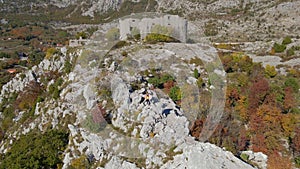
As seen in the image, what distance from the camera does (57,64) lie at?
40.2 m

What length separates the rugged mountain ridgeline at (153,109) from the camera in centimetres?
2080

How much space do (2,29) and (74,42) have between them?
11137cm

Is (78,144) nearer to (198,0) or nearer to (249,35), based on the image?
(249,35)

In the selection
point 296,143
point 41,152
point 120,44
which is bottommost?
point 41,152

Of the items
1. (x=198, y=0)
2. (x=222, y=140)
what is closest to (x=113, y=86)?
(x=222, y=140)

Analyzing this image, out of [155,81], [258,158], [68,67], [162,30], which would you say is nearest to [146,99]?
[155,81]

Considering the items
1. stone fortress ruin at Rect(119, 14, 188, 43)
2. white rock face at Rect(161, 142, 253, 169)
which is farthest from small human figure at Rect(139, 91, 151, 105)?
stone fortress ruin at Rect(119, 14, 188, 43)

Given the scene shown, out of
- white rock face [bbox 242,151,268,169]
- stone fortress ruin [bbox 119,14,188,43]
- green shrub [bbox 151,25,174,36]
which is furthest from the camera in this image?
green shrub [bbox 151,25,174,36]

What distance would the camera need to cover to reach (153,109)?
22.4 meters

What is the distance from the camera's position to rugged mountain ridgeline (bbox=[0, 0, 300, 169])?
68.2ft

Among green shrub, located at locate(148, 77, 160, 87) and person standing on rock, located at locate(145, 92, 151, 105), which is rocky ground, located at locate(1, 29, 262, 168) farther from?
green shrub, located at locate(148, 77, 160, 87)

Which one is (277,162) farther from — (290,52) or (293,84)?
(290,52)

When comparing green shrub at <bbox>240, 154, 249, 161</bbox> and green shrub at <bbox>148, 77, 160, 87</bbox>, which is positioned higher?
green shrub at <bbox>148, 77, 160, 87</bbox>

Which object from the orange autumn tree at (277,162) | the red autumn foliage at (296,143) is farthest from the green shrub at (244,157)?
the red autumn foliage at (296,143)
